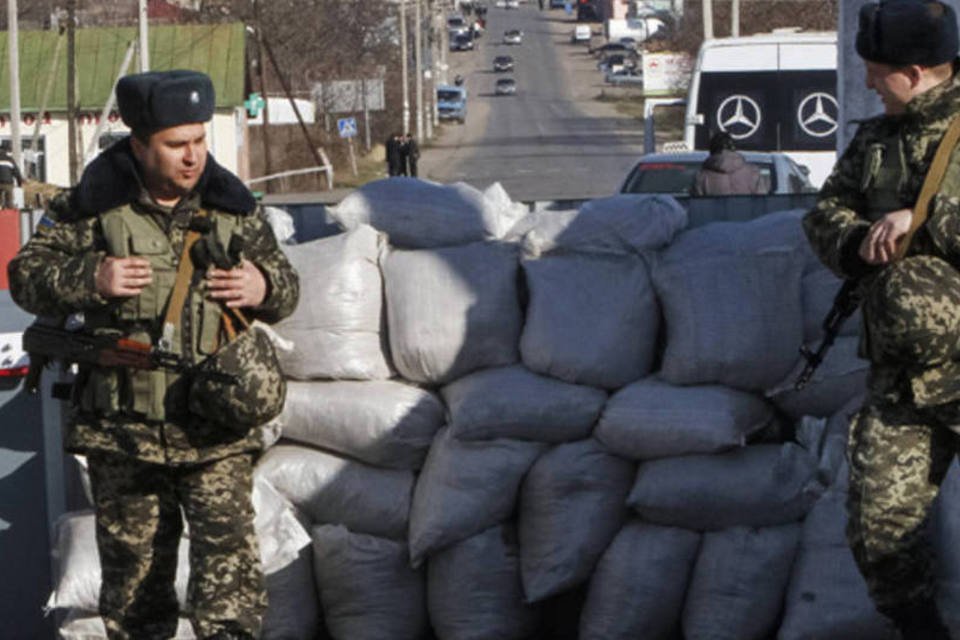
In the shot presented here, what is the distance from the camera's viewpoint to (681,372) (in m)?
5.85

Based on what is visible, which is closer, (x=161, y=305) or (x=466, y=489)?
(x=161, y=305)

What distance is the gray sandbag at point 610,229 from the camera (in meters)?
6.00

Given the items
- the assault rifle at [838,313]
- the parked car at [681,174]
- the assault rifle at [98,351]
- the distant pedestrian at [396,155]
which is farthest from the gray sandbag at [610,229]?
the distant pedestrian at [396,155]

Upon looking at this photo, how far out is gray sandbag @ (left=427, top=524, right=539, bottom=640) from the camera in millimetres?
6000

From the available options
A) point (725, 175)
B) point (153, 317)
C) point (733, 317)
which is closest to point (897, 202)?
point (733, 317)

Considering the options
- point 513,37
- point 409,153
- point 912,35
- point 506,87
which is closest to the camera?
point 912,35

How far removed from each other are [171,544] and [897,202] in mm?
1928

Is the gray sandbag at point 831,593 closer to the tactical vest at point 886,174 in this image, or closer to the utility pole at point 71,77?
the tactical vest at point 886,174

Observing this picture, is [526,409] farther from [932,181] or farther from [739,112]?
[739,112]

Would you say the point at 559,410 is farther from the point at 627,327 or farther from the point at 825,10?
the point at 825,10

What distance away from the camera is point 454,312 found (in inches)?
236

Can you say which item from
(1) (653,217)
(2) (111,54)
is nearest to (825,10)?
(2) (111,54)

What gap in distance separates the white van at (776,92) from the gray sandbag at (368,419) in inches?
793

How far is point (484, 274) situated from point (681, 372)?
0.65 m
